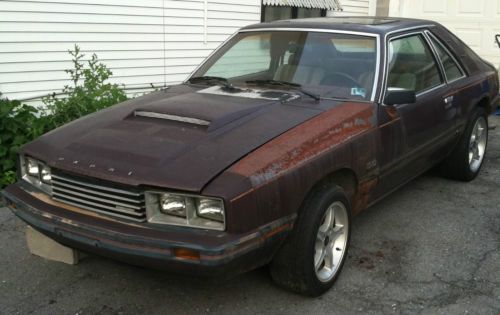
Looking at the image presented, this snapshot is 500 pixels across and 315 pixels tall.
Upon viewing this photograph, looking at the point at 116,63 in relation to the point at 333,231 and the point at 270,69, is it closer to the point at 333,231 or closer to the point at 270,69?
the point at 270,69

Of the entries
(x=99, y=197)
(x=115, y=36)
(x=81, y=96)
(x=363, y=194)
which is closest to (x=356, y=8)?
(x=115, y=36)

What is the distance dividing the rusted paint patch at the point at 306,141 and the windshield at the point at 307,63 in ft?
0.83

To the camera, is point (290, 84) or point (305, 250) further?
point (290, 84)

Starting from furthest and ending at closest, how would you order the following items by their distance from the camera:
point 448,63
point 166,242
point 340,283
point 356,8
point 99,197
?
1. point 356,8
2. point 448,63
3. point 340,283
4. point 99,197
5. point 166,242

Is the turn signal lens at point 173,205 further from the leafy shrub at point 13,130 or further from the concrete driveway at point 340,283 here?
the leafy shrub at point 13,130

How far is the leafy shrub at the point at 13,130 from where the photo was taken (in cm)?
517

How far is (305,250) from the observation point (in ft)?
9.87

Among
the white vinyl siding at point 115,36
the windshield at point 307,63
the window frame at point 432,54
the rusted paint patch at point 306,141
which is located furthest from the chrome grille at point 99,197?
the white vinyl siding at point 115,36

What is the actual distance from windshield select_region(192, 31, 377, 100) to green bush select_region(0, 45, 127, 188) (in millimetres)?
1807

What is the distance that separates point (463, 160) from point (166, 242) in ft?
11.7

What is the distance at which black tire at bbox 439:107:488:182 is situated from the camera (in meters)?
5.16

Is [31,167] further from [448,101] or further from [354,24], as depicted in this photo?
[448,101]

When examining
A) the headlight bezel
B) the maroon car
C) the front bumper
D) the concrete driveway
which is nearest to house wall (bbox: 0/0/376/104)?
the concrete driveway

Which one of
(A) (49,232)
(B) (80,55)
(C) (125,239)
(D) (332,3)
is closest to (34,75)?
(B) (80,55)
